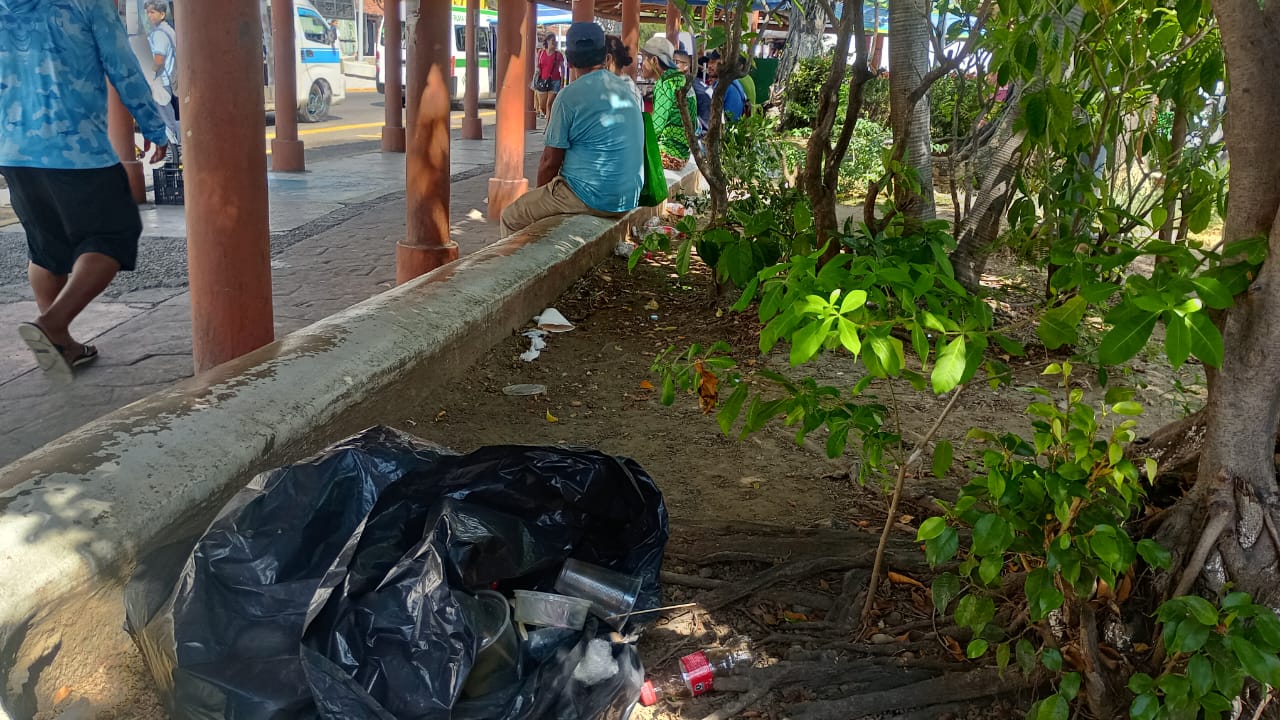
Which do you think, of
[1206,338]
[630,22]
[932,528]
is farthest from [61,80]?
[630,22]

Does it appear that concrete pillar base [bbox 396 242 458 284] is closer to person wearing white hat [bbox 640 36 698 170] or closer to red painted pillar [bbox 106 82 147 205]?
person wearing white hat [bbox 640 36 698 170]

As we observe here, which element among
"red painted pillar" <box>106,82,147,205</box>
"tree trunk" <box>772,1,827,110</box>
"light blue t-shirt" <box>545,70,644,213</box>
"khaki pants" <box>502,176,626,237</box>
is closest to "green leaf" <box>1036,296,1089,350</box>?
"light blue t-shirt" <box>545,70,644,213</box>

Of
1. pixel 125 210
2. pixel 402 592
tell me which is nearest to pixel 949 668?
pixel 402 592

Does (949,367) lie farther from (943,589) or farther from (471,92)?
(471,92)

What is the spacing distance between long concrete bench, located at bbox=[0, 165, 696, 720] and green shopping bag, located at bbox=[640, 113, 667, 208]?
125 inches

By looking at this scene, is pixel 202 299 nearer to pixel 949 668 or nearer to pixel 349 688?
pixel 349 688

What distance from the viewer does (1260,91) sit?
1.93 metres

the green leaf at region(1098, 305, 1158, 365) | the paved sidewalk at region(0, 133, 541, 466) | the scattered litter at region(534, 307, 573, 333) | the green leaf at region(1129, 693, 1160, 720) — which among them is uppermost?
the green leaf at region(1098, 305, 1158, 365)

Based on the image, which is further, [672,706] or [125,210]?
[125,210]

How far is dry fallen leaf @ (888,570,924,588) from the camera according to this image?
2703 mm

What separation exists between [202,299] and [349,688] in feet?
6.39

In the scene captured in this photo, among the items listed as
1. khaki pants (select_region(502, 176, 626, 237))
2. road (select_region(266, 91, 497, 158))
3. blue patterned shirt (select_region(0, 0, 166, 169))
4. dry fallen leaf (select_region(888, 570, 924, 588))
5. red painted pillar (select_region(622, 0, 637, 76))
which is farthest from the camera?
road (select_region(266, 91, 497, 158))

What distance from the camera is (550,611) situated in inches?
92.0

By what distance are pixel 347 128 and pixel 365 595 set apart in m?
16.2
